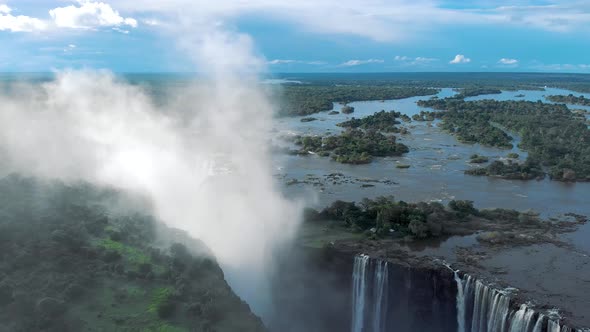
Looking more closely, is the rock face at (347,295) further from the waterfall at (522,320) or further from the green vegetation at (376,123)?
the green vegetation at (376,123)

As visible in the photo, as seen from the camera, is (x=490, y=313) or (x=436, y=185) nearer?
(x=490, y=313)

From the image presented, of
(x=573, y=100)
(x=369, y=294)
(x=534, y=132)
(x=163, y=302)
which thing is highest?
(x=573, y=100)

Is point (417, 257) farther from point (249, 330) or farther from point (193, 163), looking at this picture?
point (193, 163)

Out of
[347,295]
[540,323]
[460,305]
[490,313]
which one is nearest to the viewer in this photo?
[540,323]

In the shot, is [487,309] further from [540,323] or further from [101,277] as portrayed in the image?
[101,277]

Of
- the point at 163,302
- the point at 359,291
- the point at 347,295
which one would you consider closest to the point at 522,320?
the point at 359,291

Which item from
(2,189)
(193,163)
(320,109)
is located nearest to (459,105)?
(320,109)

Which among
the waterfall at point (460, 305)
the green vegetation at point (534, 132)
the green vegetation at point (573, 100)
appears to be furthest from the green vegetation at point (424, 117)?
the waterfall at point (460, 305)
